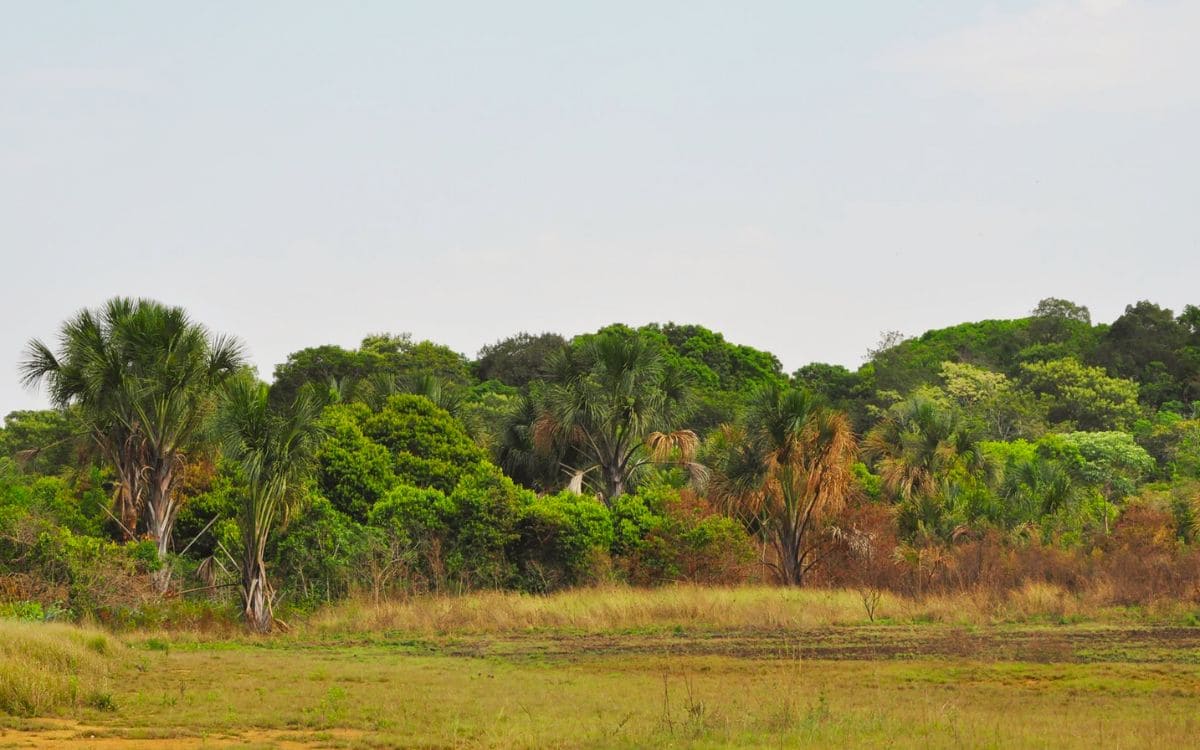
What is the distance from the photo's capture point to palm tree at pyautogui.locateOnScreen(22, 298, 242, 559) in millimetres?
32062

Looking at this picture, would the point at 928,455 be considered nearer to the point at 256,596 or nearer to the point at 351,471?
the point at 351,471

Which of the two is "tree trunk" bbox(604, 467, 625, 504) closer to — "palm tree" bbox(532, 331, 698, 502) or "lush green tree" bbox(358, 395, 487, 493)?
"palm tree" bbox(532, 331, 698, 502)

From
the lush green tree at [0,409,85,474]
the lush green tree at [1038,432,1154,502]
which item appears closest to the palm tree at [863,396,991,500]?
the lush green tree at [1038,432,1154,502]

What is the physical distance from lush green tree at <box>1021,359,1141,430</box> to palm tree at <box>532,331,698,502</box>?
109 ft

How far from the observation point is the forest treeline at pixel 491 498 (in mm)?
29547

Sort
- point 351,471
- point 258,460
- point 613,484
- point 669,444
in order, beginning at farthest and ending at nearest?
point 613,484 < point 669,444 < point 351,471 < point 258,460

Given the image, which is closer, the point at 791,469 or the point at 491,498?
the point at 491,498

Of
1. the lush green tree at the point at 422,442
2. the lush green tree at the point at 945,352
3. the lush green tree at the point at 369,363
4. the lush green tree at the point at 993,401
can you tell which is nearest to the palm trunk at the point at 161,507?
the lush green tree at the point at 422,442

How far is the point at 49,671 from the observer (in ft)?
54.4

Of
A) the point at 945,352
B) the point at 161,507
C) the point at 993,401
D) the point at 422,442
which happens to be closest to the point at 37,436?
the point at 422,442

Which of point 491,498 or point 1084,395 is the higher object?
point 1084,395

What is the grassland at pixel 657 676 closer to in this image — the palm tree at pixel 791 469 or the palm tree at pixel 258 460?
the palm tree at pixel 258 460

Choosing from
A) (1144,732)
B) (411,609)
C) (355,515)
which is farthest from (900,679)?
(355,515)

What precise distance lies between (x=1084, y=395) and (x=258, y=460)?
169ft
